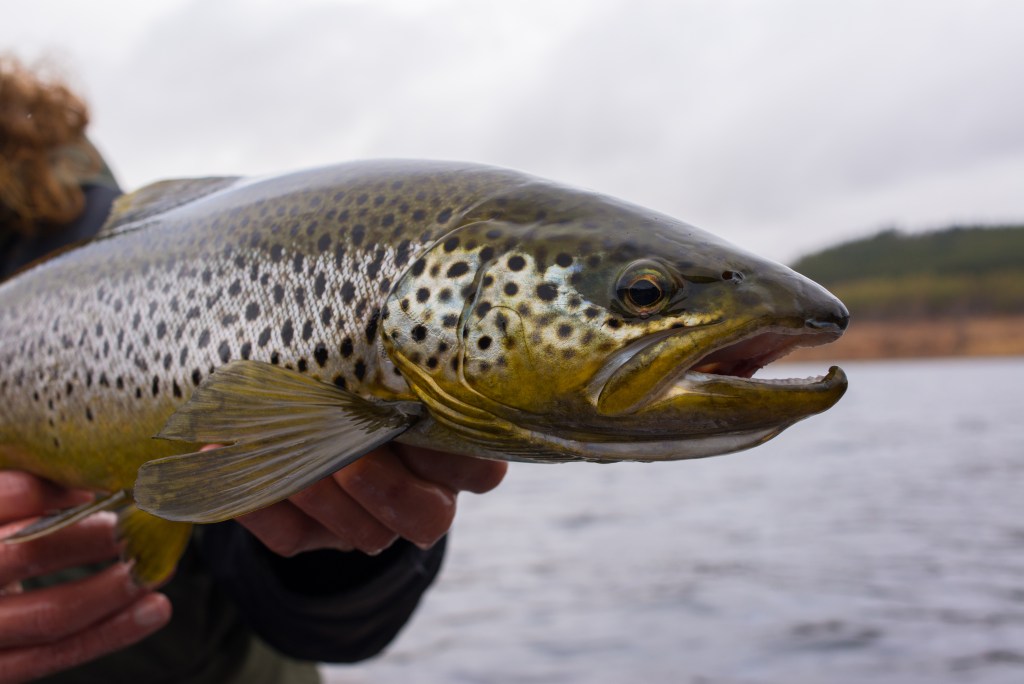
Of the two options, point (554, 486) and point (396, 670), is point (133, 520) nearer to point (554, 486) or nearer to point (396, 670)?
point (396, 670)

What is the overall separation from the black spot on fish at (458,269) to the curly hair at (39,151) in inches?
111

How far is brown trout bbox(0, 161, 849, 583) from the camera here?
1608 mm

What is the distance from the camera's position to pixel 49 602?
248cm

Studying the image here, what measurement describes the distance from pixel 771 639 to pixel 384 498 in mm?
6585

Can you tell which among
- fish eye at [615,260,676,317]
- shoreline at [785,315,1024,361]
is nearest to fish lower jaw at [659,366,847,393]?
fish eye at [615,260,676,317]

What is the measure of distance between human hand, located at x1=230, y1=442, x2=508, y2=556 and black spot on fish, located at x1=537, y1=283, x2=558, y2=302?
56 centimetres

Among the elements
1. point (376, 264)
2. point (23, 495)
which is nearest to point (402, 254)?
point (376, 264)

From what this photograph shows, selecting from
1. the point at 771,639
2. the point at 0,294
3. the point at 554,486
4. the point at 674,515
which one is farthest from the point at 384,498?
the point at 554,486

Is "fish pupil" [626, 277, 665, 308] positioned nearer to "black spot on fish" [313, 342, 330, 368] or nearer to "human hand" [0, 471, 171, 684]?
"black spot on fish" [313, 342, 330, 368]

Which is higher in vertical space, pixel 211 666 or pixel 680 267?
pixel 680 267

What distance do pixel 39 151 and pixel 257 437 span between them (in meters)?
3.02

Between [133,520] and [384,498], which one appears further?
[133,520]

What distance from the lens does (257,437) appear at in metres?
1.75

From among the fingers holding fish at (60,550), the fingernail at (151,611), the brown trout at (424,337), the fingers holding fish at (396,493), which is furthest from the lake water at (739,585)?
the brown trout at (424,337)
